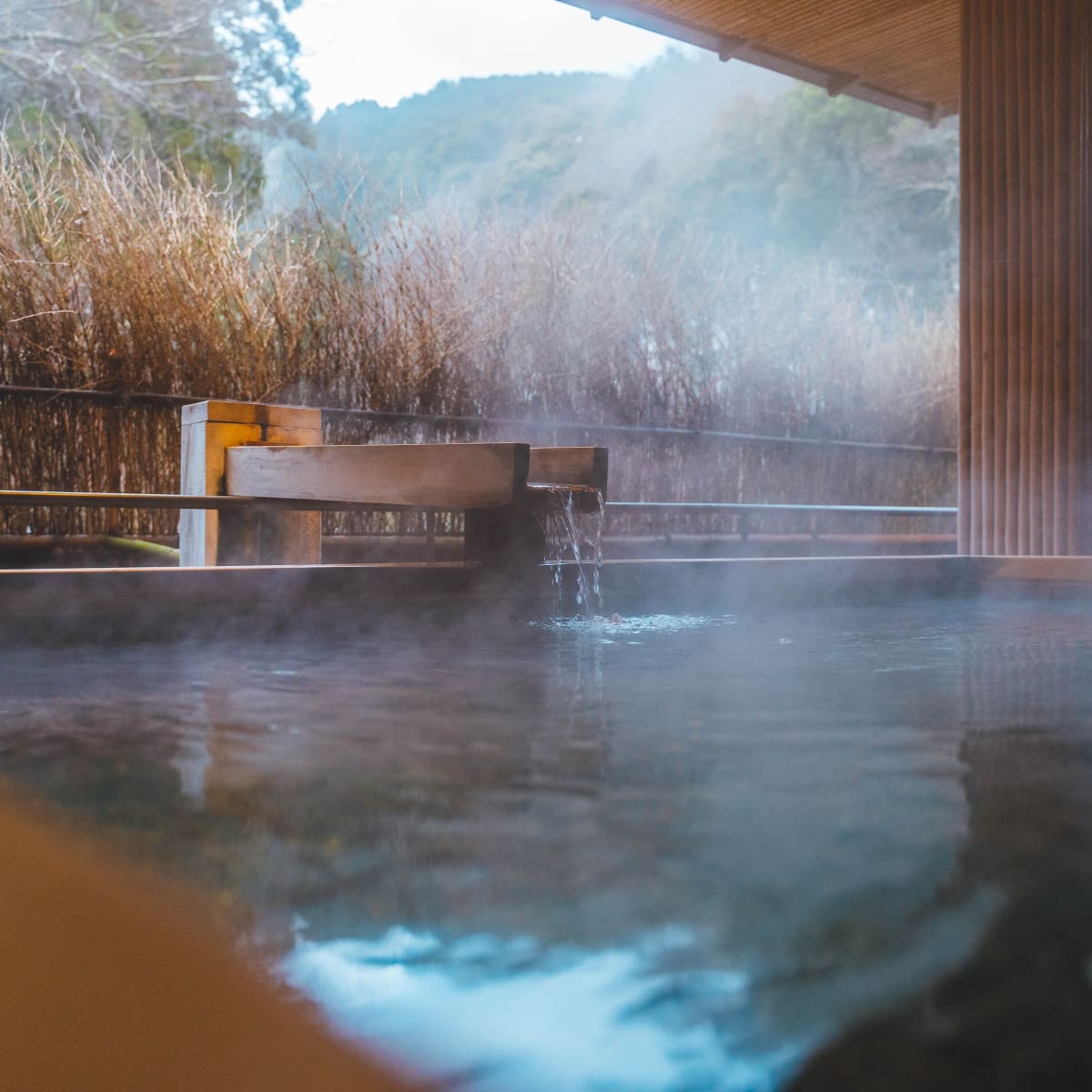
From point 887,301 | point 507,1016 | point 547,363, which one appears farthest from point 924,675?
point 887,301

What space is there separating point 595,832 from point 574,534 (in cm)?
227

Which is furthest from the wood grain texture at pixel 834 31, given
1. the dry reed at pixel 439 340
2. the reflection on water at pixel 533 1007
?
the reflection on water at pixel 533 1007

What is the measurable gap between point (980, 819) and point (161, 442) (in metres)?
3.78

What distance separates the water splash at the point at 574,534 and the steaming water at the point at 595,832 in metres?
1.01

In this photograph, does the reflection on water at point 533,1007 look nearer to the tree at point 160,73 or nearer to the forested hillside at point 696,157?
the tree at point 160,73

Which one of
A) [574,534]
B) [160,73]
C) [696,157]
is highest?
[696,157]

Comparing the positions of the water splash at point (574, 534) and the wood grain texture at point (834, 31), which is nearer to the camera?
the water splash at point (574, 534)

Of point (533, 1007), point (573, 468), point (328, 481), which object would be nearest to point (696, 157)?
point (573, 468)

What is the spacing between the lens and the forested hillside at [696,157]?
1445cm

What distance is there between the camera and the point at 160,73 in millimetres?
10555

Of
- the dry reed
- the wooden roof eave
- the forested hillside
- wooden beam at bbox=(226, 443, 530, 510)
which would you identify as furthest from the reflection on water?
the forested hillside

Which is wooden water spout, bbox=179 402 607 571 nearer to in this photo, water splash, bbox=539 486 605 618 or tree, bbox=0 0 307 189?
water splash, bbox=539 486 605 618

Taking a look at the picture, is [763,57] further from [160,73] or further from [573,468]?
[160,73]

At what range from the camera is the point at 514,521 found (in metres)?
2.99
